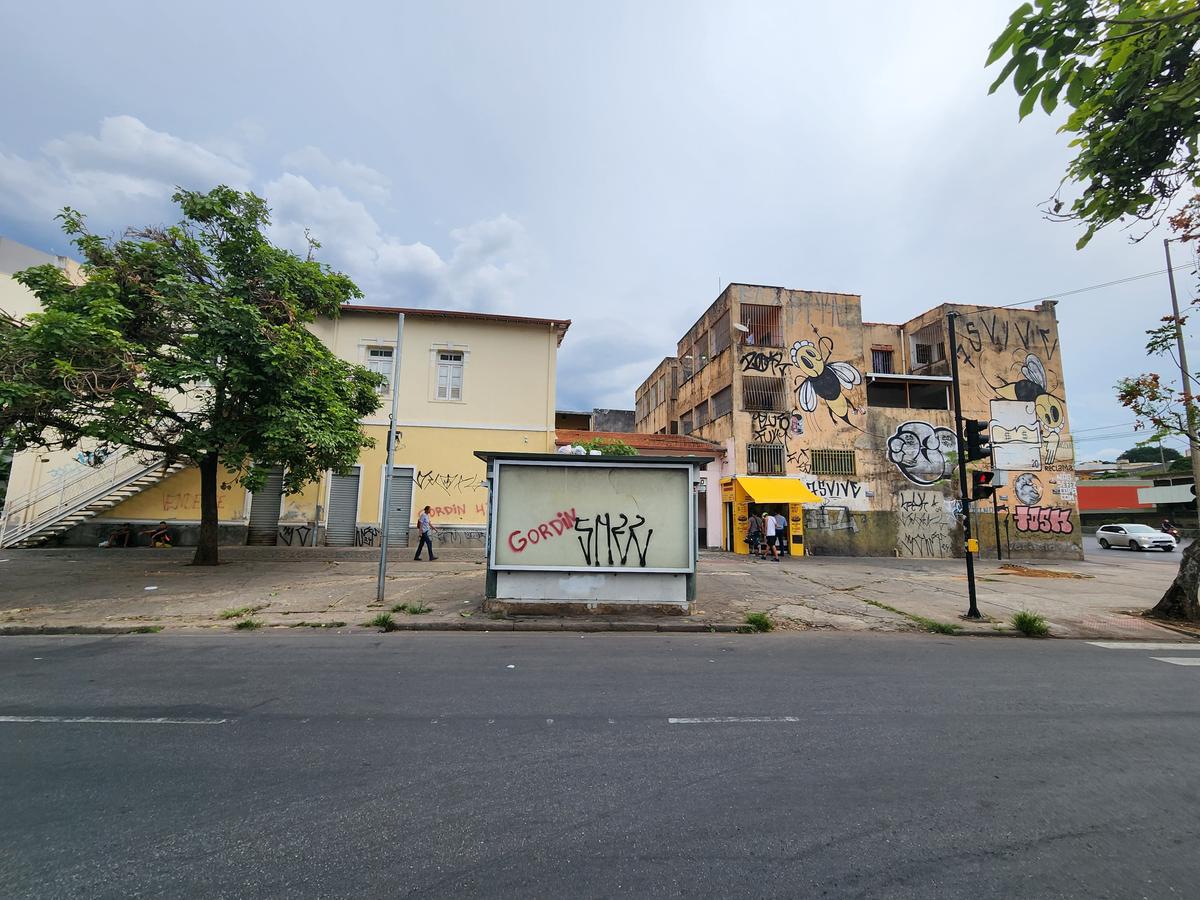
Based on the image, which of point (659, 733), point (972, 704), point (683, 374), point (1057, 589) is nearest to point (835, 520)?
point (1057, 589)

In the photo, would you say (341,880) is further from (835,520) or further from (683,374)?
(683,374)

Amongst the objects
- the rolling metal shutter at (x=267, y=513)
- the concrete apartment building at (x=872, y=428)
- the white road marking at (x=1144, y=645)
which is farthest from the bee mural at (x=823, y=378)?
the rolling metal shutter at (x=267, y=513)

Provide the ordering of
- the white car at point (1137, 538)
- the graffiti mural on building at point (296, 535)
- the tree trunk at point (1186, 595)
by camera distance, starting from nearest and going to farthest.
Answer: the tree trunk at point (1186, 595) → the graffiti mural on building at point (296, 535) → the white car at point (1137, 538)

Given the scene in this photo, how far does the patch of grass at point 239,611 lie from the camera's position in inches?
349

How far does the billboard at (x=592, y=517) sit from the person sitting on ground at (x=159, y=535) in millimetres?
15961

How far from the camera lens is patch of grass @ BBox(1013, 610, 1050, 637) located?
8805 millimetres

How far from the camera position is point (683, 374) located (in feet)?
106

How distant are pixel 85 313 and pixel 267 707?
34.5ft

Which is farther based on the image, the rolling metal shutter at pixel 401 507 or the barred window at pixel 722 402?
the barred window at pixel 722 402

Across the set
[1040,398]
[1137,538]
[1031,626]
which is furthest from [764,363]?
[1137,538]

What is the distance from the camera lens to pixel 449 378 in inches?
826

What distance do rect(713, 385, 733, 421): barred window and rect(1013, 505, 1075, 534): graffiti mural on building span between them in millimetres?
14316

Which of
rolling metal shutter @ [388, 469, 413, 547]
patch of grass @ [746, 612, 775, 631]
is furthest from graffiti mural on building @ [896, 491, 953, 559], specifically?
rolling metal shutter @ [388, 469, 413, 547]

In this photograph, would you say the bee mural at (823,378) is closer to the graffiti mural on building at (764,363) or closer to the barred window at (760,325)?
the graffiti mural on building at (764,363)
